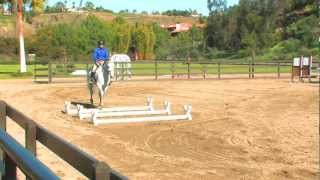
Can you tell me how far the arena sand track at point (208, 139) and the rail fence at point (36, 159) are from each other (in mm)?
3887

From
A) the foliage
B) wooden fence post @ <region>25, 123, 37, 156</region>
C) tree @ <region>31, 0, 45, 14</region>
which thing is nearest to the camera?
wooden fence post @ <region>25, 123, 37, 156</region>

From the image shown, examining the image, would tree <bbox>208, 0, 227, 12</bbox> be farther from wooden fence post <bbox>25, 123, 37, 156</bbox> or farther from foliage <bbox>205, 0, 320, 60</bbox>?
wooden fence post <bbox>25, 123, 37, 156</bbox>

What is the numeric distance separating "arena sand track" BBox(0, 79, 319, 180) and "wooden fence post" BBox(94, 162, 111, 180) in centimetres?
639

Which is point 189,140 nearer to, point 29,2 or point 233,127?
point 233,127

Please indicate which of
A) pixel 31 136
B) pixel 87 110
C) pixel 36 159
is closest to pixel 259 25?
pixel 87 110

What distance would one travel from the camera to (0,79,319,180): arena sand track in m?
10.1

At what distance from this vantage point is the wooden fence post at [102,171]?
10.2 ft

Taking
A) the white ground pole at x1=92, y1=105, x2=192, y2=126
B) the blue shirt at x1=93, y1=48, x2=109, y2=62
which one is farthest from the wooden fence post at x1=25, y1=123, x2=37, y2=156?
the blue shirt at x1=93, y1=48, x2=109, y2=62

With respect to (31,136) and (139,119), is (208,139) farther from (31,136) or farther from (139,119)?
(31,136)

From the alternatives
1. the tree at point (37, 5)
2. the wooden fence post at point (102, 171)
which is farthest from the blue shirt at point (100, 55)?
the tree at point (37, 5)

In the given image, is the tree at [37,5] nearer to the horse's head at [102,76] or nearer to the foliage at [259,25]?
the horse's head at [102,76]

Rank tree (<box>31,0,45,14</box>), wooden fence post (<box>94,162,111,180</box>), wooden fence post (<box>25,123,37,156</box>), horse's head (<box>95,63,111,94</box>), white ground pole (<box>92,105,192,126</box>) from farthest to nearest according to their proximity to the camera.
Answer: tree (<box>31,0,45,14</box>)
horse's head (<box>95,63,111,94</box>)
white ground pole (<box>92,105,192,126</box>)
wooden fence post (<box>25,123,37,156</box>)
wooden fence post (<box>94,162,111,180</box>)

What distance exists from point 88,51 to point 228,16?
29.9m

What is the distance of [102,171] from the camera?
10.2 feet
